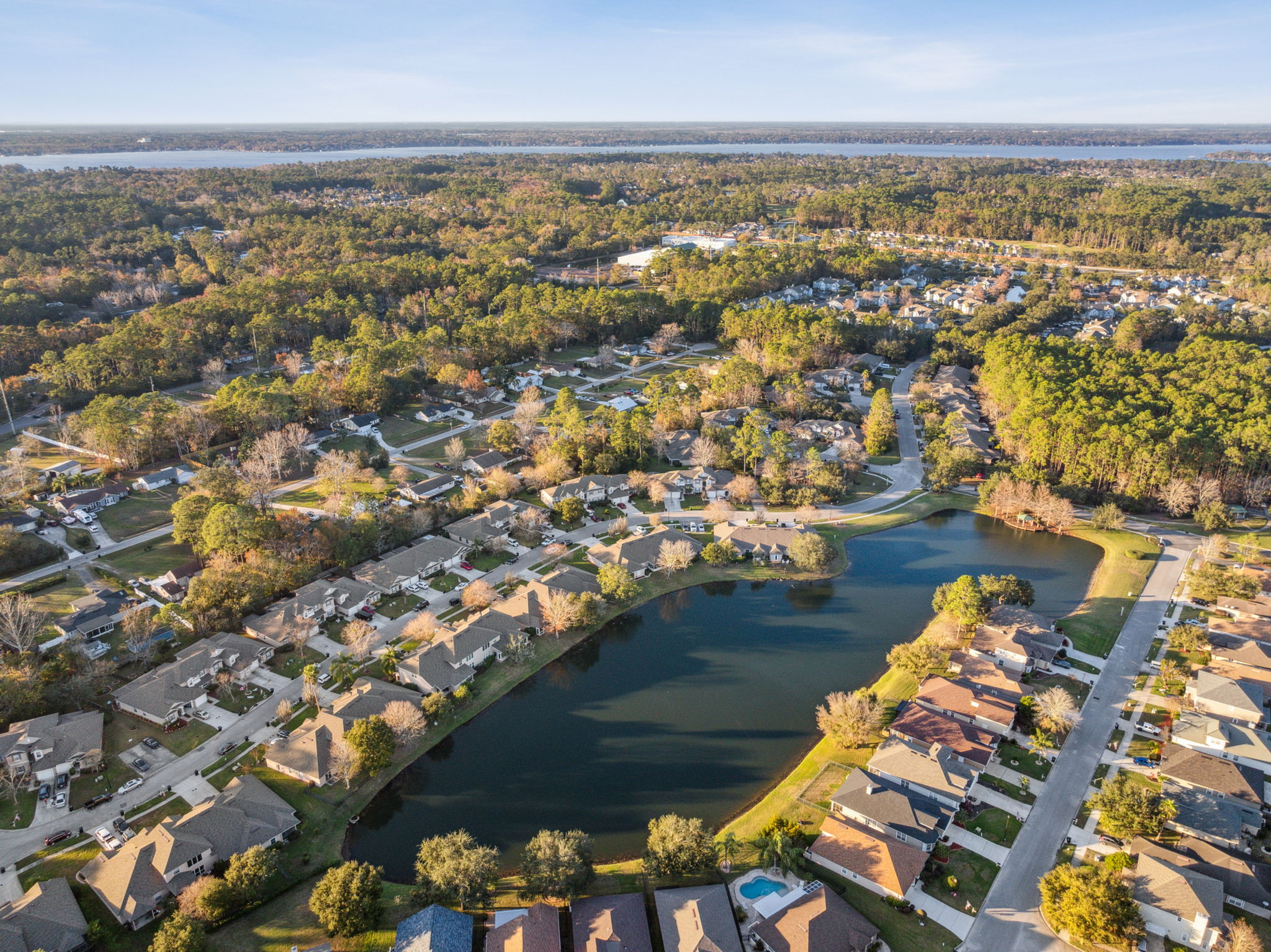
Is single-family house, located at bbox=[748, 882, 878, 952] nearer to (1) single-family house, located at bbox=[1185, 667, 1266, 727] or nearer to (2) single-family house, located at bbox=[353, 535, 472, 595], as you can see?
(1) single-family house, located at bbox=[1185, 667, 1266, 727]

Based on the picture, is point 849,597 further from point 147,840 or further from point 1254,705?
point 147,840

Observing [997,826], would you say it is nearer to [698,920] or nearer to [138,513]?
[698,920]

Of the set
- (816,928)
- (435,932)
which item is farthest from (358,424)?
(816,928)

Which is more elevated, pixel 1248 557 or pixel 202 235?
pixel 202 235

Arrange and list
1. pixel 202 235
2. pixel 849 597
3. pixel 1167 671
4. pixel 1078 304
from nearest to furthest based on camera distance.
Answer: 1. pixel 1167 671
2. pixel 849 597
3. pixel 1078 304
4. pixel 202 235

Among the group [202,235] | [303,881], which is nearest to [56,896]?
[303,881]
